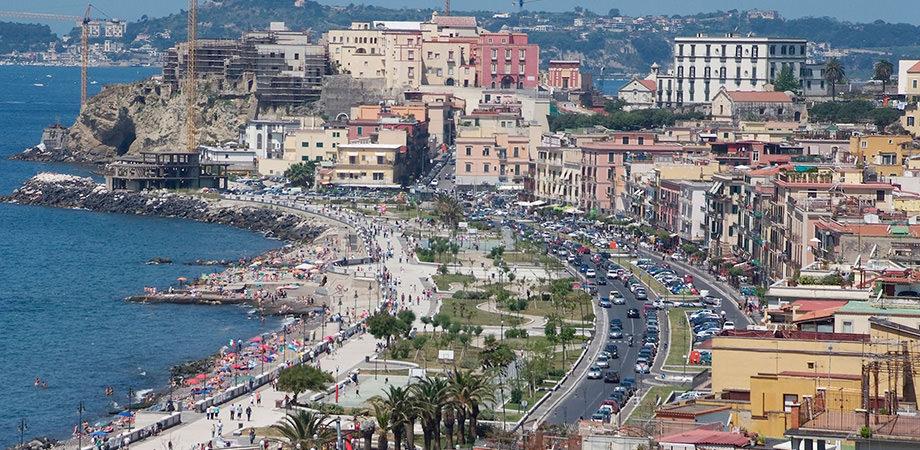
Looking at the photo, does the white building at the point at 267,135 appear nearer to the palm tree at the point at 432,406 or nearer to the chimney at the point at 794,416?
the palm tree at the point at 432,406

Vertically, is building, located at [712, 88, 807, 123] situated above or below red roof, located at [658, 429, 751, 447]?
above

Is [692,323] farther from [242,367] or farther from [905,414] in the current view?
[905,414]

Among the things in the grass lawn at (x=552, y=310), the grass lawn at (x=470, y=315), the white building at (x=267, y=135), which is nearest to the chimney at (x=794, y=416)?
the grass lawn at (x=470, y=315)

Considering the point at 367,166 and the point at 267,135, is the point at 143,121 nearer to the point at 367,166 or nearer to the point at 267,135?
the point at 267,135

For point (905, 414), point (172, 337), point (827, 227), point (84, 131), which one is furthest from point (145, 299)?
point (84, 131)

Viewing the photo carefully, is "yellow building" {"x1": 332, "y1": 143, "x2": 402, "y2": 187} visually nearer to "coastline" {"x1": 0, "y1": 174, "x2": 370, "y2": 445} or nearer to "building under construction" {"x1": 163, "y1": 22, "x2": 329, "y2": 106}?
"coastline" {"x1": 0, "y1": 174, "x2": 370, "y2": 445}

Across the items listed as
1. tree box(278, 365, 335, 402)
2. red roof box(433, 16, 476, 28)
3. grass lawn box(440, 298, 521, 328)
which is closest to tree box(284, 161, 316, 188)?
red roof box(433, 16, 476, 28)
